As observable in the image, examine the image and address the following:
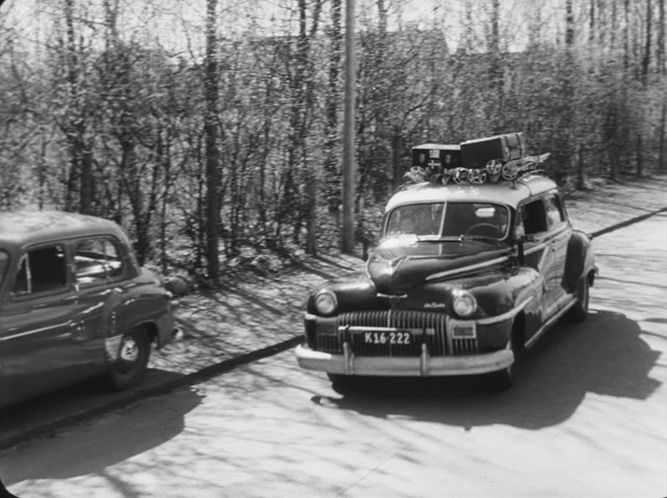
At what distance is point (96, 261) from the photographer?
805cm

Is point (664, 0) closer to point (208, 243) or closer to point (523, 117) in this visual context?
point (523, 117)

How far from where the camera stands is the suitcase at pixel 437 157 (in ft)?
33.0

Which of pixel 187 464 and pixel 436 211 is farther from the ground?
pixel 436 211

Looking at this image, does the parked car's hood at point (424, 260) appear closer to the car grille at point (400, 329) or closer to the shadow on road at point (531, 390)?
the car grille at point (400, 329)

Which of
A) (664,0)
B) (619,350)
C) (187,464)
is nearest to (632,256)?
(619,350)

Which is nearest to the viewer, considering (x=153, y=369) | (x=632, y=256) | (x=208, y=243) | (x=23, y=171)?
(x=153, y=369)

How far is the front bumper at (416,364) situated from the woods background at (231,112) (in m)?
4.32

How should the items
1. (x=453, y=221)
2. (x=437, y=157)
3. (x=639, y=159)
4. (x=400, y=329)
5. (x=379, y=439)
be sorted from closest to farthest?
1. (x=379, y=439)
2. (x=400, y=329)
3. (x=453, y=221)
4. (x=437, y=157)
5. (x=639, y=159)

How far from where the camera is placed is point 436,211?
30.8 feet

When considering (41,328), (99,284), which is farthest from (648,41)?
(41,328)

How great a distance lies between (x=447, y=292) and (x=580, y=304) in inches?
141

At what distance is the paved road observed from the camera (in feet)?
19.2

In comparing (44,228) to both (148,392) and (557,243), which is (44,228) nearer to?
(148,392)

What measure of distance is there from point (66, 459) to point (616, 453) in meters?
3.73
